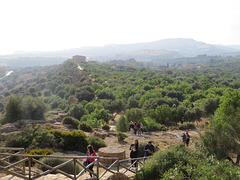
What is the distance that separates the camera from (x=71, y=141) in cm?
1611

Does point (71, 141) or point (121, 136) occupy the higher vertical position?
point (71, 141)

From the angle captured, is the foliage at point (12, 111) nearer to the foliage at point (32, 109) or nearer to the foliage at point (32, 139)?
the foliage at point (32, 109)

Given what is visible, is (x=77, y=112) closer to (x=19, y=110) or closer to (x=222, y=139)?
(x=19, y=110)

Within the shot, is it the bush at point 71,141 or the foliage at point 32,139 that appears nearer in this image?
the foliage at point 32,139

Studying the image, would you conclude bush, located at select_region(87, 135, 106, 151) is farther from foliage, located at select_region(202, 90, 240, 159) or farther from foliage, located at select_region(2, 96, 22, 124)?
foliage, located at select_region(2, 96, 22, 124)

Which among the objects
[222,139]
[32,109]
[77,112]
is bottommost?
[77,112]

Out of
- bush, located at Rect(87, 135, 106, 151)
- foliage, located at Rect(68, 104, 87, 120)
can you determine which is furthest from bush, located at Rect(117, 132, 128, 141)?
foliage, located at Rect(68, 104, 87, 120)

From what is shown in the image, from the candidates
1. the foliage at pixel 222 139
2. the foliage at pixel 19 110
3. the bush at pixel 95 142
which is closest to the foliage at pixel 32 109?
the foliage at pixel 19 110

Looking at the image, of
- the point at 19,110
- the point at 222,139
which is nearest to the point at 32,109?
the point at 19,110

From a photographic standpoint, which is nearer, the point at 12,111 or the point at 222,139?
the point at 222,139

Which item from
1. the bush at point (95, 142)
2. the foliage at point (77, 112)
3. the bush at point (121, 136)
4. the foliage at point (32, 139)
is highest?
the foliage at point (32, 139)

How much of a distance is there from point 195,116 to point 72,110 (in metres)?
21.0

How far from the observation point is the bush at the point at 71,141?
1588 cm

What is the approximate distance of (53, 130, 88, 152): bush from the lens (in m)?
15.9
